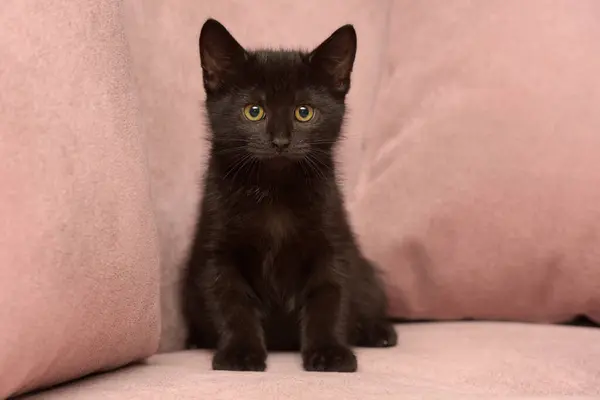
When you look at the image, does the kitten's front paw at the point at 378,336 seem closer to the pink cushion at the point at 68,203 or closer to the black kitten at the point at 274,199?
the black kitten at the point at 274,199

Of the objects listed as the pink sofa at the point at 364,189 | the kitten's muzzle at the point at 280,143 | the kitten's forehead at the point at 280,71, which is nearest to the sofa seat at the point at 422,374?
the pink sofa at the point at 364,189

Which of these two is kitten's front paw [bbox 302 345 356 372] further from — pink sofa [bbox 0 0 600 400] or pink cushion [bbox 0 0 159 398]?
pink cushion [bbox 0 0 159 398]

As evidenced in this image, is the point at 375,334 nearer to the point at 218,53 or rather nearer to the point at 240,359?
the point at 240,359

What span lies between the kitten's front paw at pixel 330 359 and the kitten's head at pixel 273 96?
1.06ft

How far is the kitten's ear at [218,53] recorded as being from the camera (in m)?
1.23

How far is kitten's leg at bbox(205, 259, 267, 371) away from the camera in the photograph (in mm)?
1088

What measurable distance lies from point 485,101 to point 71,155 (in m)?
0.82

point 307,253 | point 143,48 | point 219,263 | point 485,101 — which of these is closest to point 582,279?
point 485,101

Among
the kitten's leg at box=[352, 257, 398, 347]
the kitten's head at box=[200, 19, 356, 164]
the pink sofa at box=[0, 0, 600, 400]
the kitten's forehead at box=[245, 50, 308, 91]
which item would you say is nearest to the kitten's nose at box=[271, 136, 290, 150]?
the kitten's head at box=[200, 19, 356, 164]

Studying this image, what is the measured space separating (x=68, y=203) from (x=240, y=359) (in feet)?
1.28

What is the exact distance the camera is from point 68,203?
2.73 ft

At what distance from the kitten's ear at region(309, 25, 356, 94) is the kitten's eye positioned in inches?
3.3

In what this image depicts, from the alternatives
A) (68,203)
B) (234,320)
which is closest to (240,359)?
(234,320)

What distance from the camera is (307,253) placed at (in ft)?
4.17
